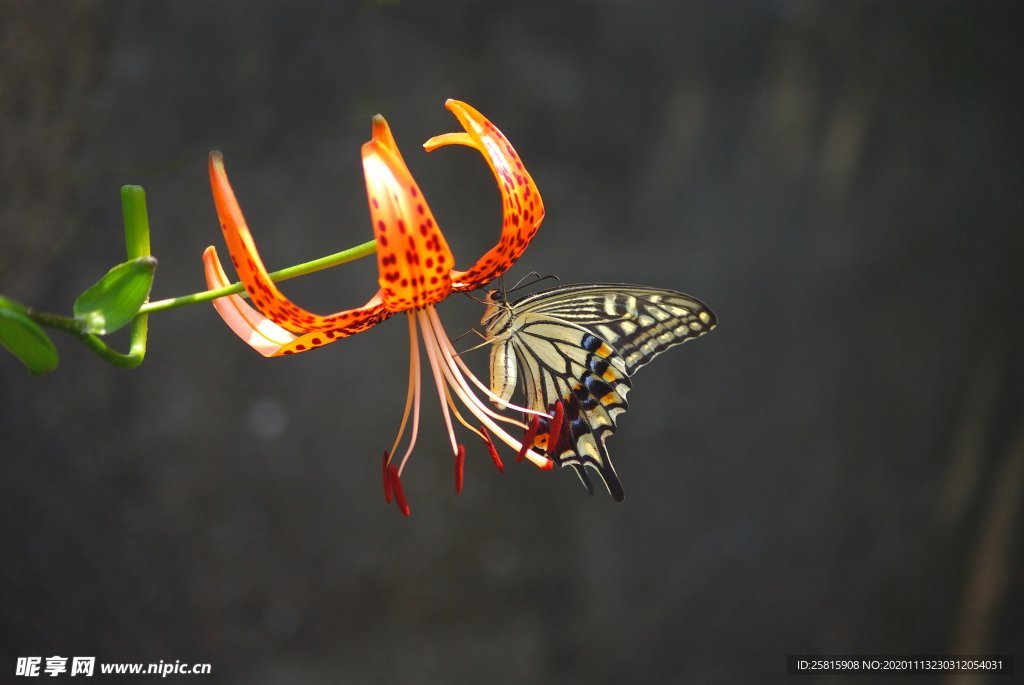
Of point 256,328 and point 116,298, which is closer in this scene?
point 116,298

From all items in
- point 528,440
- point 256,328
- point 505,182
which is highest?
point 505,182

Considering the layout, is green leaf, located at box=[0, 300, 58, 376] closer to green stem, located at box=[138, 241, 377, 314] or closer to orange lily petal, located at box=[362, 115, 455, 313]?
green stem, located at box=[138, 241, 377, 314]

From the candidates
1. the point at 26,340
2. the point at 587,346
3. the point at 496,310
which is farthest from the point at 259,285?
the point at 587,346

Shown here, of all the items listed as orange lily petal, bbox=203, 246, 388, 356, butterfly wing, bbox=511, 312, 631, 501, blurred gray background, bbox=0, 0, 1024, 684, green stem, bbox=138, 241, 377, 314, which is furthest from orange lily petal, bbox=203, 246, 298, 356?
blurred gray background, bbox=0, 0, 1024, 684

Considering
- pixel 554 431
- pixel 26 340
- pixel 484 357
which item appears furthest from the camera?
pixel 484 357

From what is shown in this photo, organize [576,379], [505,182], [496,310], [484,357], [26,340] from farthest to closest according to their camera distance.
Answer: [484,357]
[576,379]
[496,310]
[505,182]
[26,340]

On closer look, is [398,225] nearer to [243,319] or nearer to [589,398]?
[243,319]
